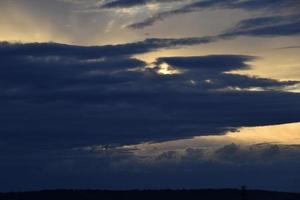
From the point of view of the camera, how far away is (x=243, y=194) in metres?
76.8

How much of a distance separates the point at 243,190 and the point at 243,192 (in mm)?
181

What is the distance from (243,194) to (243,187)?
63cm

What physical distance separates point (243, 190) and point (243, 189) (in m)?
0.09

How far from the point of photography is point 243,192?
253 ft

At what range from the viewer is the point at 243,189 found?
77.1 metres

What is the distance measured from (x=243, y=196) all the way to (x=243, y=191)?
571 millimetres

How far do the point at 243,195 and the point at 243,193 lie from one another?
0.18 metres

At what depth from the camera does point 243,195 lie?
7688 cm

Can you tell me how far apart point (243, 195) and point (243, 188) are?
63 centimetres

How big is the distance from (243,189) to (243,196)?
2.28 feet

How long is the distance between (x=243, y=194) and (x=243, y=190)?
448mm

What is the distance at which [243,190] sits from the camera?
77.1m

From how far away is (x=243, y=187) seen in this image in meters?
76.9
